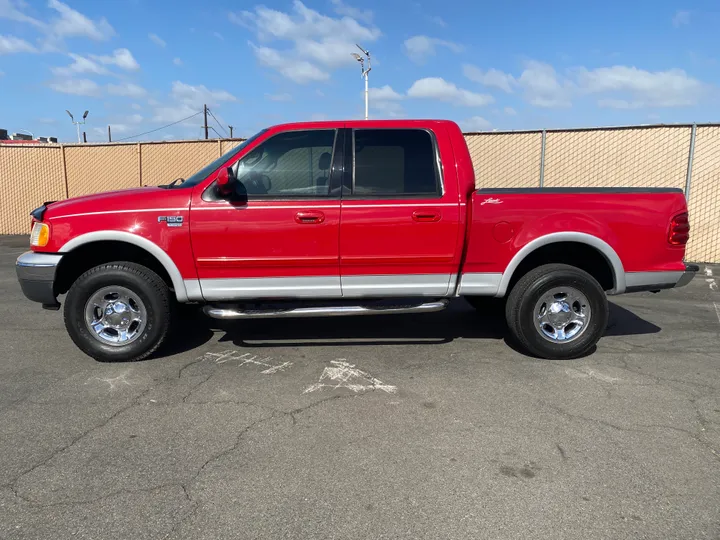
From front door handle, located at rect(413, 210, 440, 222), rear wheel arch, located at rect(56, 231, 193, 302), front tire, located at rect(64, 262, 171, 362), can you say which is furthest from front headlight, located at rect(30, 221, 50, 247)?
front door handle, located at rect(413, 210, 440, 222)

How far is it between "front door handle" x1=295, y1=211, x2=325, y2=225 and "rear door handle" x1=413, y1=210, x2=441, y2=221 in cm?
79

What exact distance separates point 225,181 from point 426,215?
1669 mm

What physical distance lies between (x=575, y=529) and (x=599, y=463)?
0.67 meters

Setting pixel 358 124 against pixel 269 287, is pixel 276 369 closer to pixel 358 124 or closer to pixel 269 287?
pixel 269 287

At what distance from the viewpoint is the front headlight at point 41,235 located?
439cm

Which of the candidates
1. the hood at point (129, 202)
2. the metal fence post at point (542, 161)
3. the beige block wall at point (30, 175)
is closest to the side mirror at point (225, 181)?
the hood at point (129, 202)

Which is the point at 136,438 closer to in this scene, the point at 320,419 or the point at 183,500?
the point at 183,500

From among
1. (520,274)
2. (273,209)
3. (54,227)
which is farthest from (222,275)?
(520,274)

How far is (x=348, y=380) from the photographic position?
13.5 ft

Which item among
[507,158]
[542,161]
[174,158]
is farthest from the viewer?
[174,158]

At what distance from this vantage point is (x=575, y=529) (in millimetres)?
2357

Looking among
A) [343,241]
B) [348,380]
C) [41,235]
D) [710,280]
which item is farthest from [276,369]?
[710,280]

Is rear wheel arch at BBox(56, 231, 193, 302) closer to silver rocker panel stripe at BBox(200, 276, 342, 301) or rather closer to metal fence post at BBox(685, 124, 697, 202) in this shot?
silver rocker panel stripe at BBox(200, 276, 342, 301)

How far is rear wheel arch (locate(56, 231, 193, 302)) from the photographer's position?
4320 millimetres
